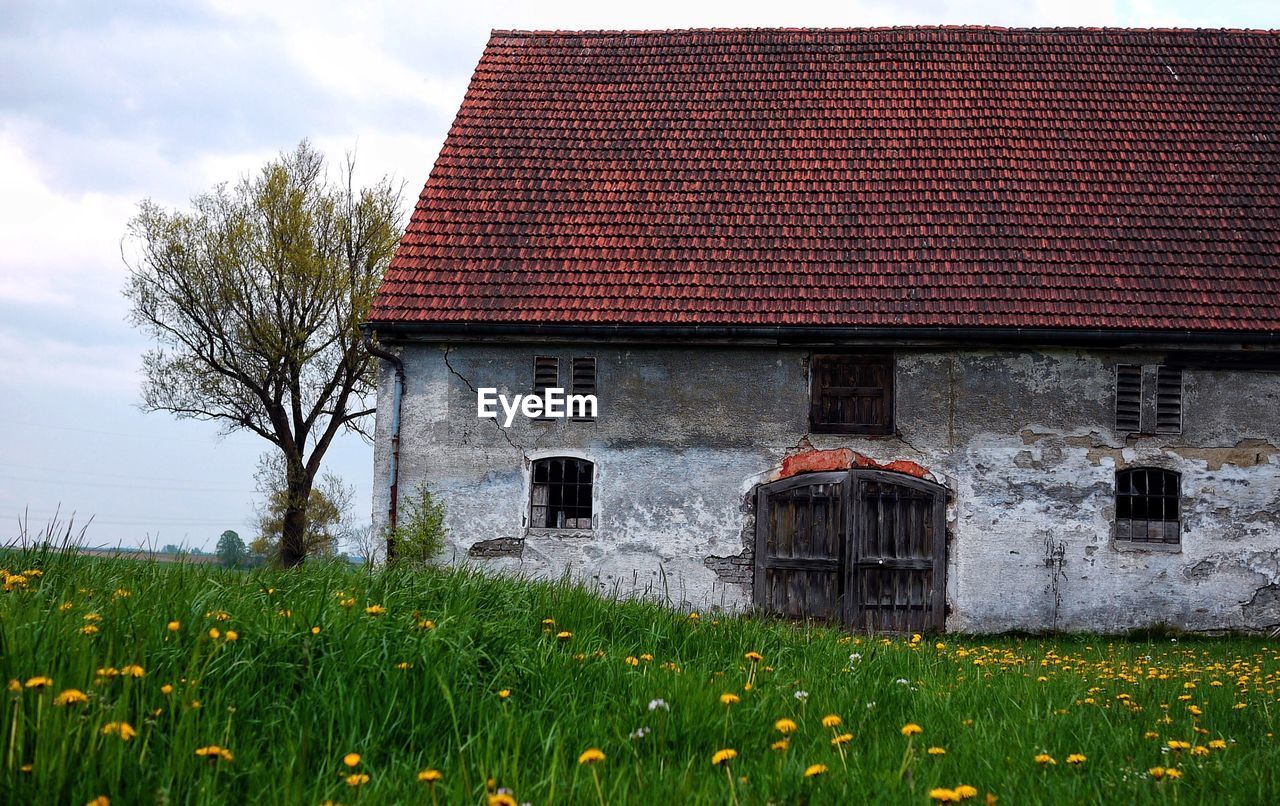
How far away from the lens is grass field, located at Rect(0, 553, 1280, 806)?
3.22 meters

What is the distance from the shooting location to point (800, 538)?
40.0 ft

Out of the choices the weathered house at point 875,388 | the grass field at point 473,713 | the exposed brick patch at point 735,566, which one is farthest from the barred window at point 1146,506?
the grass field at point 473,713

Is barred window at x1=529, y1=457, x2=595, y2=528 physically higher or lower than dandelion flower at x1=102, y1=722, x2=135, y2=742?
higher

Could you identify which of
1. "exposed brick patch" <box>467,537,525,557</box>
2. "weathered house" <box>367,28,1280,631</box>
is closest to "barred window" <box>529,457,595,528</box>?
"weathered house" <box>367,28,1280,631</box>

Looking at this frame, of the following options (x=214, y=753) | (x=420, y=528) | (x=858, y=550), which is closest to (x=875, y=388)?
(x=858, y=550)

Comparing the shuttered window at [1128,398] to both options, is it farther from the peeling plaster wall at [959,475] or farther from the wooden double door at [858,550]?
the wooden double door at [858,550]

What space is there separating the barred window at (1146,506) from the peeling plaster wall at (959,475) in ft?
0.46

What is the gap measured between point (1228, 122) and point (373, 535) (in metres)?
13.1

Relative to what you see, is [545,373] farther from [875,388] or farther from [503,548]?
[875,388]

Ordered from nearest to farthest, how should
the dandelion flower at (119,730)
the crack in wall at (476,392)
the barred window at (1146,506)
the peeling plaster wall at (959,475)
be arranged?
1. the dandelion flower at (119,730)
2. the peeling plaster wall at (959,475)
3. the barred window at (1146,506)
4. the crack in wall at (476,392)

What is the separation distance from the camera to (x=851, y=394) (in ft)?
40.6

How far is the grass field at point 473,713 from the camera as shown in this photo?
127 inches

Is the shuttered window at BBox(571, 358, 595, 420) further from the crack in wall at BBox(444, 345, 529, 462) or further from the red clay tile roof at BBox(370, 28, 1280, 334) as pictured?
the crack in wall at BBox(444, 345, 529, 462)

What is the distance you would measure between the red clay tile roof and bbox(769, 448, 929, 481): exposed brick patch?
1.60 m
